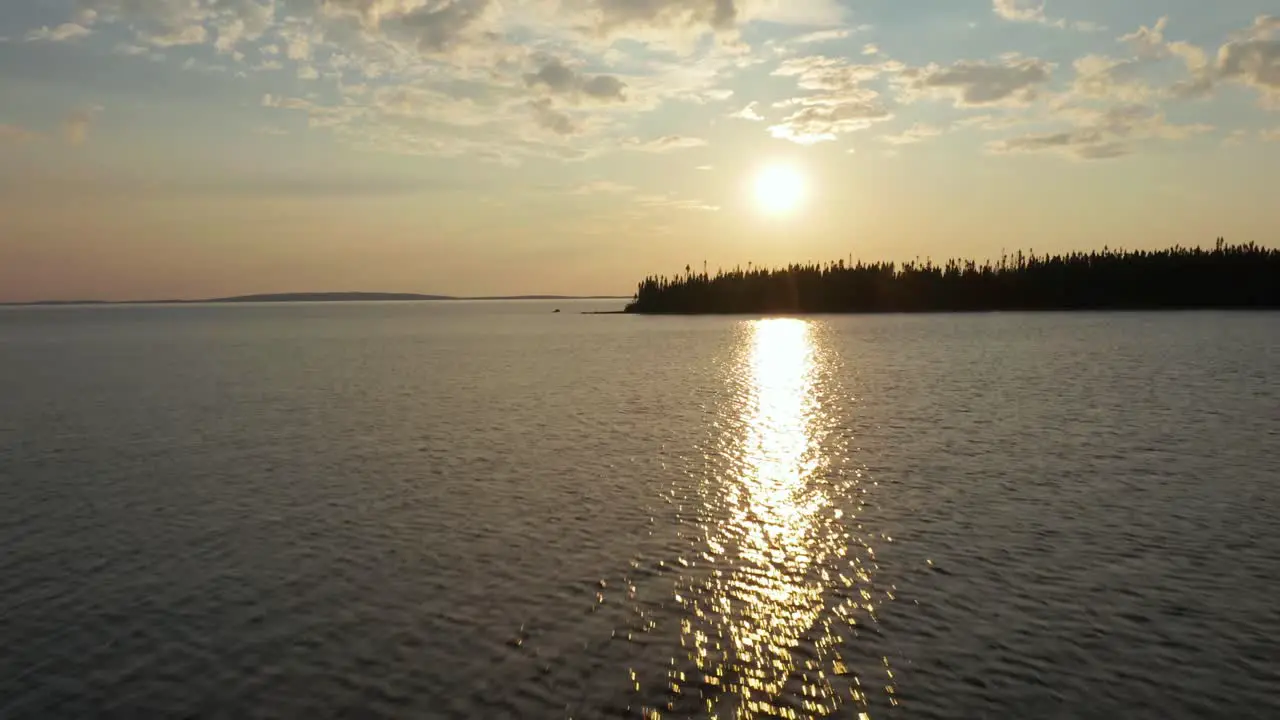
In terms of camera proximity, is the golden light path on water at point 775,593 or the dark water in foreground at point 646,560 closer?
the golden light path on water at point 775,593

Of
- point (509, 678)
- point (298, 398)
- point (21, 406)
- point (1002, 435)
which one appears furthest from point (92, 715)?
point (21, 406)

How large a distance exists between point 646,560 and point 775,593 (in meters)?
3.92

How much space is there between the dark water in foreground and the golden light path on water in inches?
3.8

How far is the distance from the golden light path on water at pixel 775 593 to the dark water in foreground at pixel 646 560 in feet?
0.31

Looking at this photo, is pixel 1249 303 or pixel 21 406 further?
pixel 1249 303

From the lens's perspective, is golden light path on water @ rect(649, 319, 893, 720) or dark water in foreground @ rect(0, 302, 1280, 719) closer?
golden light path on water @ rect(649, 319, 893, 720)

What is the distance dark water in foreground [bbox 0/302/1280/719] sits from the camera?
48.7ft

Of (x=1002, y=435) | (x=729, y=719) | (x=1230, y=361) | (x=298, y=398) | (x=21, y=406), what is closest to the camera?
(x=729, y=719)

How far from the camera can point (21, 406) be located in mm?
55281

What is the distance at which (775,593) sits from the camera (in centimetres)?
1964

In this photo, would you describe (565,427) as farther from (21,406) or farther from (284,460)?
(21,406)

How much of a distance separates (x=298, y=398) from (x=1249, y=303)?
216129mm

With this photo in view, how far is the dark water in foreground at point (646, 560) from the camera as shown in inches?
585

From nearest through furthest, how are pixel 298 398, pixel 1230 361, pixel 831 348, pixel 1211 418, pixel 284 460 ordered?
pixel 284 460, pixel 1211 418, pixel 298 398, pixel 1230 361, pixel 831 348
